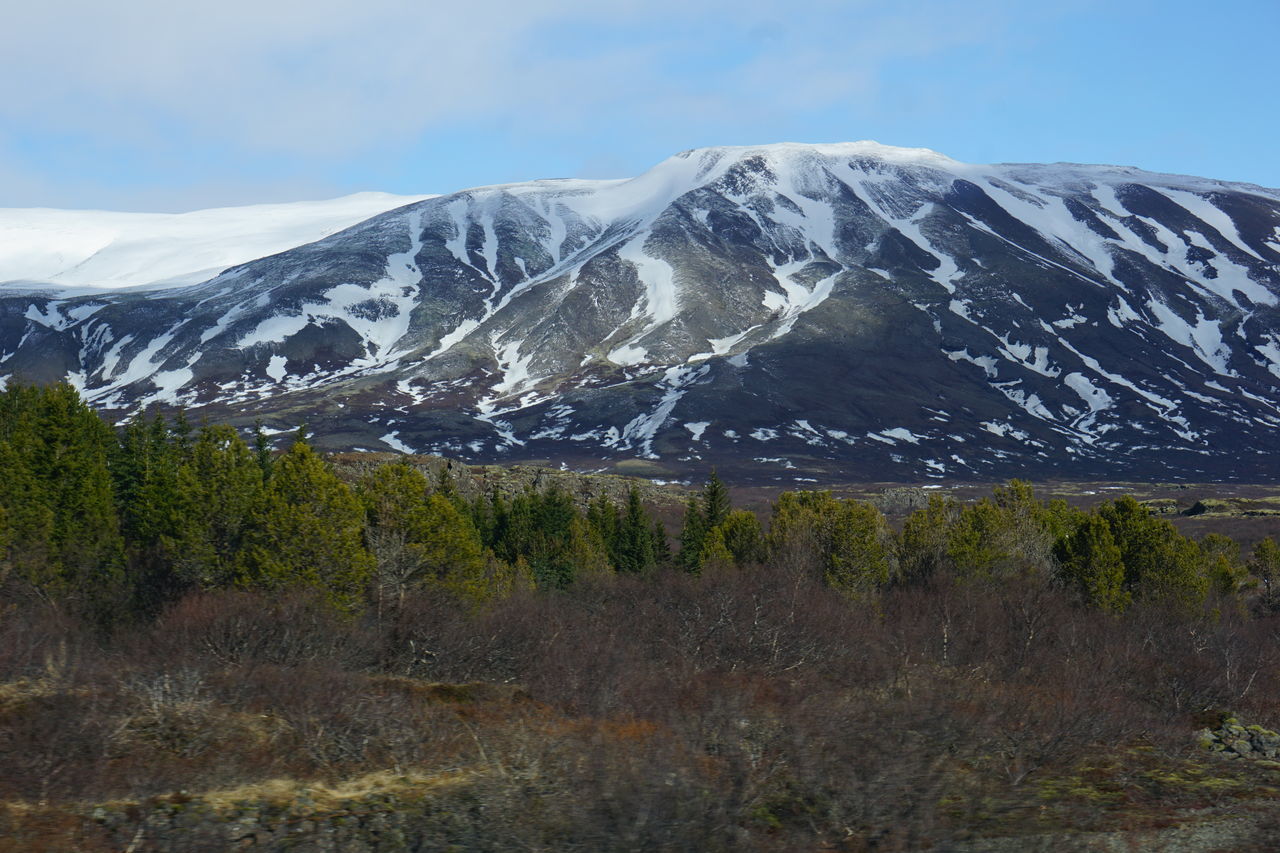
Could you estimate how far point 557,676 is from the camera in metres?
24.1

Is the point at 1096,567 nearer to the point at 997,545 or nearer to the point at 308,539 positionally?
the point at 997,545

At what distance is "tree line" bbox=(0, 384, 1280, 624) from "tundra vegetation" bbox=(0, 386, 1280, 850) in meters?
0.17

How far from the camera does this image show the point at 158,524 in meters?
40.8

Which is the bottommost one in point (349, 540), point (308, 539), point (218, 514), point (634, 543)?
point (634, 543)

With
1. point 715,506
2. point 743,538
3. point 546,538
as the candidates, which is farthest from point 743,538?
point 715,506

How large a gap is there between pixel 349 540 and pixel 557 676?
1351 cm

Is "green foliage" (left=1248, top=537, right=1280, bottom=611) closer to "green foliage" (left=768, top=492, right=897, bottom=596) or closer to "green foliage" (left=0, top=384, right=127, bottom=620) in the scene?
"green foliage" (left=768, top=492, right=897, bottom=596)

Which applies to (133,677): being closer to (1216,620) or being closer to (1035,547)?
(1216,620)

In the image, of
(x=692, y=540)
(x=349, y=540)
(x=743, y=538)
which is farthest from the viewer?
(x=692, y=540)

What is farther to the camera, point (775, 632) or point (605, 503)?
point (605, 503)

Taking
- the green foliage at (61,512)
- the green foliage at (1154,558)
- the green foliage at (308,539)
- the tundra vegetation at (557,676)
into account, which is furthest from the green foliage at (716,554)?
the green foliage at (61,512)

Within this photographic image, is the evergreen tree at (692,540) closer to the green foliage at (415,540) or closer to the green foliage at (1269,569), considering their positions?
the green foliage at (415,540)

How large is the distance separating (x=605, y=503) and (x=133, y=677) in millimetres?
58771

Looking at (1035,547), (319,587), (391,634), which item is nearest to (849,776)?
(391,634)
